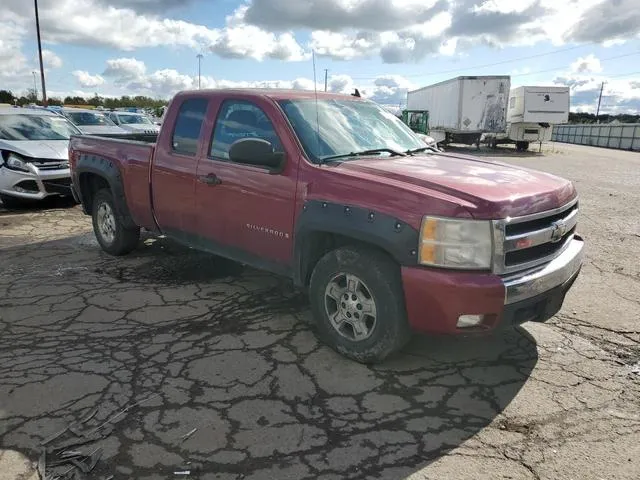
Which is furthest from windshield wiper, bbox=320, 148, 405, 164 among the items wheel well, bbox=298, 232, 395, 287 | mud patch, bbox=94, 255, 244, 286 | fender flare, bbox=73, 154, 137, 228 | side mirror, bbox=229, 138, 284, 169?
fender flare, bbox=73, 154, 137, 228

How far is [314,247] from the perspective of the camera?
3852 mm

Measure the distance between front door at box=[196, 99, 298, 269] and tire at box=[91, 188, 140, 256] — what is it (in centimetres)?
179

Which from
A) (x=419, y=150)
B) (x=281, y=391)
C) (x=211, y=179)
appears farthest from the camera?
(x=419, y=150)

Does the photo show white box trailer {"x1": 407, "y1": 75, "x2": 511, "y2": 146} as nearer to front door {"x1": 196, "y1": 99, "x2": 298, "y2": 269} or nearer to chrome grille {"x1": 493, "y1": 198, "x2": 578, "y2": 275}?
front door {"x1": 196, "y1": 99, "x2": 298, "y2": 269}

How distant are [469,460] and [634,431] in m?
1.05

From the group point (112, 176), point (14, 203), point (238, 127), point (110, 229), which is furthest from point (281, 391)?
point (14, 203)

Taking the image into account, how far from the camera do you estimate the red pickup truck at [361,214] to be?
3137mm

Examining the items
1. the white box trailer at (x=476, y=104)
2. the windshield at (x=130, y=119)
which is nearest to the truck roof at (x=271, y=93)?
the windshield at (x=130, y=119)

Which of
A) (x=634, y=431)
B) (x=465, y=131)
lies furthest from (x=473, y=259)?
(x=465, y=131)

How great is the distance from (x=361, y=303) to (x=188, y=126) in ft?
8.25

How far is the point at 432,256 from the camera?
3.15 m

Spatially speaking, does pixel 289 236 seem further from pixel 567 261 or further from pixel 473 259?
pixel 567 261

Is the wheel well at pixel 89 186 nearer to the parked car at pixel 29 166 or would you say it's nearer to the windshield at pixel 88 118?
the parked car at pixel 29 166

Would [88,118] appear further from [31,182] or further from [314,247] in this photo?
[314,247]
